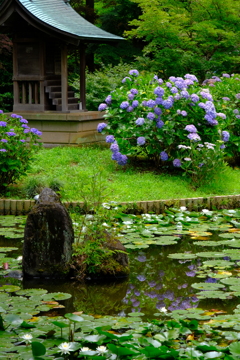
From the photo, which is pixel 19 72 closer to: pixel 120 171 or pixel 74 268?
pixel 120 171

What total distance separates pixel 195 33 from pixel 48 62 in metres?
5.70

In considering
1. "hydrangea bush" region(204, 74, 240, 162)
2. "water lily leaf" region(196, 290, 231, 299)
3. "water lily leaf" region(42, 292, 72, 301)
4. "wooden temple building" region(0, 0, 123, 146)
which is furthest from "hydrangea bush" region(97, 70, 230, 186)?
"water lily leaf" region(42, 292, 72, 301)

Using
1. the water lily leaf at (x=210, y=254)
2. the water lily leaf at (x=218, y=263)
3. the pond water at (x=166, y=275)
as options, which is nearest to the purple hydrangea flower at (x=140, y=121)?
the pond water at (x=166, y=275)

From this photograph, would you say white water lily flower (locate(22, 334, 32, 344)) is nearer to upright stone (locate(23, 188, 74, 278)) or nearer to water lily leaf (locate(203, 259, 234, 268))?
upright stone (locate(23, 188, 74, 278))

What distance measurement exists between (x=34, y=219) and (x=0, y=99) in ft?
43.4

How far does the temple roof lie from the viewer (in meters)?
12.2

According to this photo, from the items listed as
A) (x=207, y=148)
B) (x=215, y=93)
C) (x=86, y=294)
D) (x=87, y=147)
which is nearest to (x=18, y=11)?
(x=87, y=147)

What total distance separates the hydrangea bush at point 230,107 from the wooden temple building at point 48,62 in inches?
117

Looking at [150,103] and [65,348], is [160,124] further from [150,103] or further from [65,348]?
[65,348]

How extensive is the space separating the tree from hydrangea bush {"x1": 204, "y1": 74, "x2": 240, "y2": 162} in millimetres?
4387

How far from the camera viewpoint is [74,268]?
18.1ft

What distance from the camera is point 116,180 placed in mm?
9328

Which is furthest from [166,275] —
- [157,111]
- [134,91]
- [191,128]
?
[134,91]

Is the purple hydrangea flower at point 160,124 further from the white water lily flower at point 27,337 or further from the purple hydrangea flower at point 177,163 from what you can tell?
the white water lily flower at point 27,337
